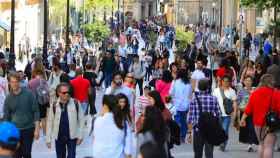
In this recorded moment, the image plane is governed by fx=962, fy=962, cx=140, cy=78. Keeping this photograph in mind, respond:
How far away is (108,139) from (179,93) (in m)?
7.33

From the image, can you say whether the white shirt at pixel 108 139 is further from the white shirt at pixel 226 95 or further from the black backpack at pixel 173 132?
the white shirt at pixel 226 95

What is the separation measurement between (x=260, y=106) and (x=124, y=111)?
10.9 ft

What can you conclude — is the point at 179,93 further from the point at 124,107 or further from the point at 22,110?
the point at 124,107

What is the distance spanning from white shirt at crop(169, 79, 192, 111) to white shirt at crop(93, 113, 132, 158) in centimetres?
716

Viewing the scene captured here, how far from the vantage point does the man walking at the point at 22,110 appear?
12.8 m

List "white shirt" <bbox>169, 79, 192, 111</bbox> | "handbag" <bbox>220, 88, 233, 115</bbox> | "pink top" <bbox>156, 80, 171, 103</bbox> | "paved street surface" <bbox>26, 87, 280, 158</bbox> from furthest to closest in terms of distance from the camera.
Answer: "pink top" <bbox>156, 80, 171, 103</bbox>
"white shirt" <bbox>169, 79, 192, 111</bbox>
"paved street surface" <bbox>26, 87, 280, 158</bbox>
"handbag" <bbox>220, 88, 233, 115</bbox>

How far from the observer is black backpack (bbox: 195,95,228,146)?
43.4 ft

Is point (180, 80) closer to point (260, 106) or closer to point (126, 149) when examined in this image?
point (260, 106)

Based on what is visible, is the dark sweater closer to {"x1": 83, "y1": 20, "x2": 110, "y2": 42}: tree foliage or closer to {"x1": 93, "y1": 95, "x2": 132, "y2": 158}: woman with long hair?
{"x1": 93, "y1": 95, "x2": 132, "y2": 158}: woman with long hair

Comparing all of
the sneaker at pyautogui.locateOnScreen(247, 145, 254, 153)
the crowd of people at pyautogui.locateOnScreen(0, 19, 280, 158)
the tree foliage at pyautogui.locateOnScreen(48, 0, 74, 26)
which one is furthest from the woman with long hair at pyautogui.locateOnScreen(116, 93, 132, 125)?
the tree foliage at pyautogui.locateOnScreen(48, 0, 74, 26)

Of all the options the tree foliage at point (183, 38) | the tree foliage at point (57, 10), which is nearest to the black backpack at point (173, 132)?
the tree foliage at point (183, 38)

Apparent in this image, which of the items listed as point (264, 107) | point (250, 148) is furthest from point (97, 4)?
point (264, 107)

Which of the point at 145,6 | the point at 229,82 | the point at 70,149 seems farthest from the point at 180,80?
the point at 145,6

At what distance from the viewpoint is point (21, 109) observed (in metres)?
12.8
